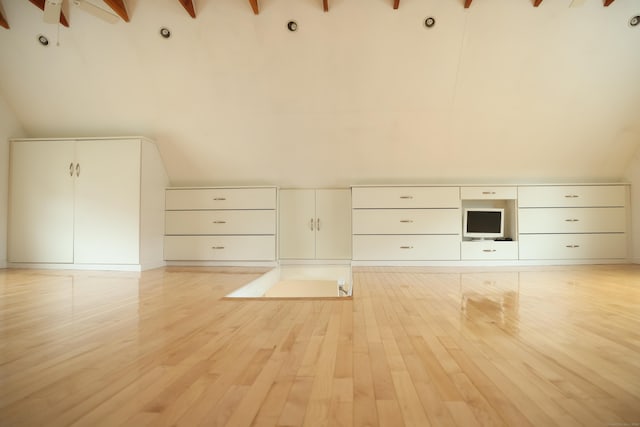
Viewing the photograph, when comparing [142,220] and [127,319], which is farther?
[142,220]

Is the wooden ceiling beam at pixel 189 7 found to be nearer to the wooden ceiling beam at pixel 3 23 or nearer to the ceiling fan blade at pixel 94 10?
the ceiling fan blade at pixel 94 10

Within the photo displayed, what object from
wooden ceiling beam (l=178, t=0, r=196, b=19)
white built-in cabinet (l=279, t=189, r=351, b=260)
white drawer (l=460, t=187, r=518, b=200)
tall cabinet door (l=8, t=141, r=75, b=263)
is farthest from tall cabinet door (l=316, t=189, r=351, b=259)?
tall cabinet door (l=8, t=141, r=75, b=263)

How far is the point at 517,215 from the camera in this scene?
15.0 feet

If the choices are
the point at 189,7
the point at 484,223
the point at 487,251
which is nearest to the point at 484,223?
the point at 484,223

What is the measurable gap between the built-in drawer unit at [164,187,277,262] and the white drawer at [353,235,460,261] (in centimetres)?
114

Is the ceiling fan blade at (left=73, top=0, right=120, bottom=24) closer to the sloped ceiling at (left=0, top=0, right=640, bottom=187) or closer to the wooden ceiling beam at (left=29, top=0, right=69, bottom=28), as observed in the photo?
the sloped ceiling at (left=0, top=0, right=640, bottom=187)

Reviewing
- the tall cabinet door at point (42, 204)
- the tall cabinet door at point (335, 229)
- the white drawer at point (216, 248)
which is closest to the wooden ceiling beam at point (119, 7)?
the tall cabinet door at point (42, 204)

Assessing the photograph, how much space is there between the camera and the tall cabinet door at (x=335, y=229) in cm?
490

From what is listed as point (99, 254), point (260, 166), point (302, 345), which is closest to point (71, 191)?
point (99, 254)

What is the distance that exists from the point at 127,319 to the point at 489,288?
2.69 m

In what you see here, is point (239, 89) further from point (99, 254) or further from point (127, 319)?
point (127, 319)

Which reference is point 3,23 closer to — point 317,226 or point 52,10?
point 52,10

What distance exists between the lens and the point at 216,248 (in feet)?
15.7

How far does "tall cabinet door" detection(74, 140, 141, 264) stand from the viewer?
4270mm
